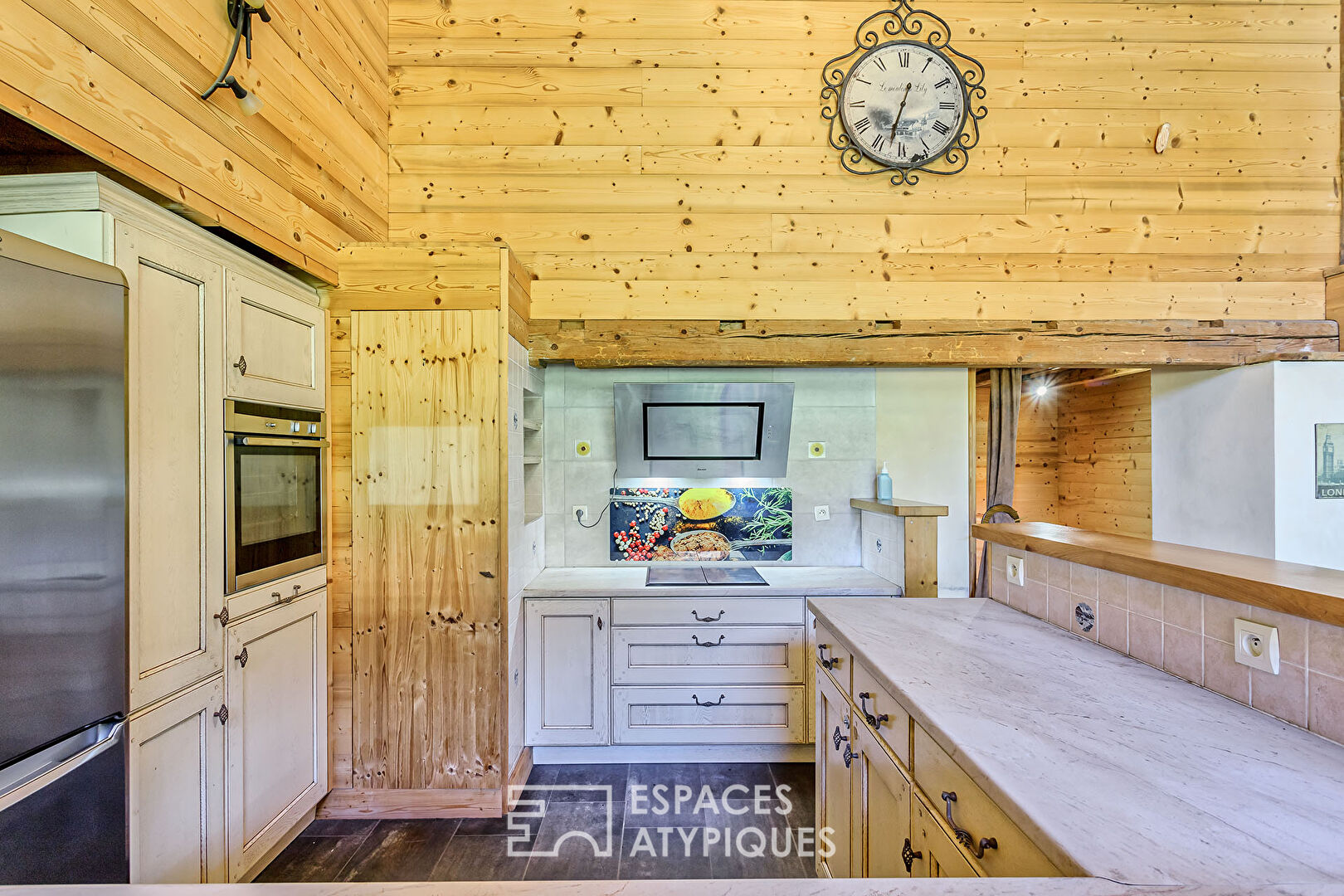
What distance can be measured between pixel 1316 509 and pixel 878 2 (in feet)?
10.6

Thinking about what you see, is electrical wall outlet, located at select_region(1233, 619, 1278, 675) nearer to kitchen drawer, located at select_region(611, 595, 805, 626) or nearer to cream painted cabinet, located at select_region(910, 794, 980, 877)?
cream painted cabinet, located at select_region(910, 794, 980, 877)

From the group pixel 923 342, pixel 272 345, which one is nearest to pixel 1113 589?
pixel 923 342

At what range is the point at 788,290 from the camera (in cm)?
302

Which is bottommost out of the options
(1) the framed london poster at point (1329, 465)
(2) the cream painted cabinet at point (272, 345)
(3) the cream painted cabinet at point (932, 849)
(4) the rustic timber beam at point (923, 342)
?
(3) the cream painted cabinet at point (932, 849)

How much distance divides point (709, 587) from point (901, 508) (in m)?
0.95

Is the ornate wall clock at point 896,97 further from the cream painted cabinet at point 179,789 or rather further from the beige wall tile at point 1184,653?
the cream painted cabinet at point 179,789

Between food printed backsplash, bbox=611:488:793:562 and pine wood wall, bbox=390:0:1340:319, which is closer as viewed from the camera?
pine wood wall, bbox=390:0:1340:319

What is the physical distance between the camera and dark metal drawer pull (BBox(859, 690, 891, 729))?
139cm

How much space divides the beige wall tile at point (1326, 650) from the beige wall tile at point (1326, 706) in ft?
0.04

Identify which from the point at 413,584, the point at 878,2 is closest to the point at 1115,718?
the point at 413,584

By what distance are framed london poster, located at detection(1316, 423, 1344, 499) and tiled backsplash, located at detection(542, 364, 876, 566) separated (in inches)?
80.1

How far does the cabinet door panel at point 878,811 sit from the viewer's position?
1.28m

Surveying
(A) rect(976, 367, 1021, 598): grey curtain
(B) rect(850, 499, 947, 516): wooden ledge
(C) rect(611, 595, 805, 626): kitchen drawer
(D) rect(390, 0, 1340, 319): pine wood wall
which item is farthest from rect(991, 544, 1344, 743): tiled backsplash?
(A) rect(976, 367, 1021, 598): grey curtain

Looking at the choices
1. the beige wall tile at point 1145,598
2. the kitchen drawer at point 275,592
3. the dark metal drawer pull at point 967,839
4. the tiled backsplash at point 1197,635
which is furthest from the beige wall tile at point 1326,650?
the kitchen drawer at point 275,592
